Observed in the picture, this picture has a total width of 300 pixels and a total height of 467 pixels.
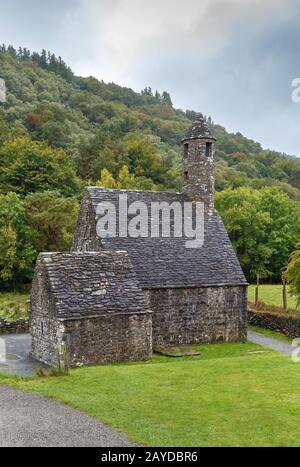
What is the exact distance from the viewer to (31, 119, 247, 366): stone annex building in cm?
1989

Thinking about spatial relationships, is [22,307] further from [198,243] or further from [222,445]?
[222,445]

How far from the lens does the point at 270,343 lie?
88.1 ft

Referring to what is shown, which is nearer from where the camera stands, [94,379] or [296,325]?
[94,379]

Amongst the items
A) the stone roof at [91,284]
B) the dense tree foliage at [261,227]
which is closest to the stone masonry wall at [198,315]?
the stone roof at [91,284]

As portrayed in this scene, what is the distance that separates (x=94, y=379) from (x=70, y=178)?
41900 mm

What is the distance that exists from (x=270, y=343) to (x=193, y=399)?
14.8 m

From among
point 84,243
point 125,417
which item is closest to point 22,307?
point 84,243

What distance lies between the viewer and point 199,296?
993 inches

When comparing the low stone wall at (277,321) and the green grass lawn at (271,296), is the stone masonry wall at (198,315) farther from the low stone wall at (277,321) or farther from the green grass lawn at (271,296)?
the green grass lawn at (271,296)

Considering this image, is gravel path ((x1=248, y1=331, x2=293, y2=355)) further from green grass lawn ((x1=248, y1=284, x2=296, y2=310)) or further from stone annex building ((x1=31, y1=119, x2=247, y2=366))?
green grass lawn ((x1=248, y1=284, x2=296, y2=310))

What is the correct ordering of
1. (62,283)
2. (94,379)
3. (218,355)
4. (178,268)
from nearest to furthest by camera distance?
(94,379) < (62,283) < (218,355) < (178,268)

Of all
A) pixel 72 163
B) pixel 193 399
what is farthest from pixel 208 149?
pixel 72 163

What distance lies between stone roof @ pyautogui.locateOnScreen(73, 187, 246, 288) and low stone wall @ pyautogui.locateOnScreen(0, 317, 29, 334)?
5275 mm

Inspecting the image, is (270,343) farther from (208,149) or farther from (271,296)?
(271,296)
